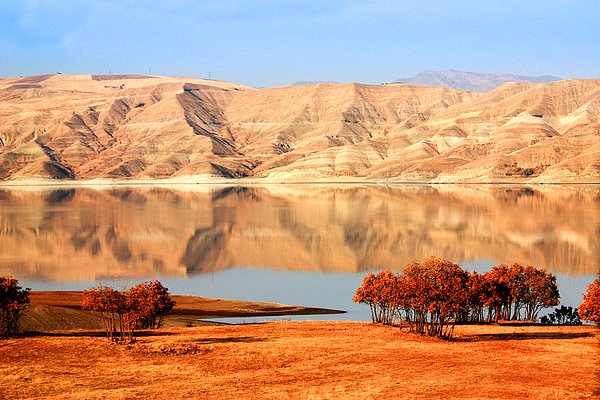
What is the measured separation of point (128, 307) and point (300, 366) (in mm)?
14405

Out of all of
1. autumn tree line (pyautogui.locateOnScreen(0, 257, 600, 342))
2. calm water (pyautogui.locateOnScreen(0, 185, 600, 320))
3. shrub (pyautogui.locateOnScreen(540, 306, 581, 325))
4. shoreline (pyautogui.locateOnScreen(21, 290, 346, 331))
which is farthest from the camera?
calm water (pyautogui.locateOnScreen(0, 185, 600, 320))

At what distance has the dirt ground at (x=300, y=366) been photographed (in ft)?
108

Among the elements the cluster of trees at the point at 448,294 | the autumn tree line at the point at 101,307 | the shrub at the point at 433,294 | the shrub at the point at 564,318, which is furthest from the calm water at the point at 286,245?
the autumn tree line at the point at 101,307

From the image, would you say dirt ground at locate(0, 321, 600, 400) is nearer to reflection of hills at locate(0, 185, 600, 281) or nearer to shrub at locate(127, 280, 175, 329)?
shrub at locate(127, 280, 175, 329)

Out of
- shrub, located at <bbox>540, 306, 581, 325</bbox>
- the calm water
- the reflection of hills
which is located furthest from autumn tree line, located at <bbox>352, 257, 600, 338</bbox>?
the reflection of hills

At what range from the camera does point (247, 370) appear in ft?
123

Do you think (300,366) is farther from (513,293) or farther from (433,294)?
(513,293)

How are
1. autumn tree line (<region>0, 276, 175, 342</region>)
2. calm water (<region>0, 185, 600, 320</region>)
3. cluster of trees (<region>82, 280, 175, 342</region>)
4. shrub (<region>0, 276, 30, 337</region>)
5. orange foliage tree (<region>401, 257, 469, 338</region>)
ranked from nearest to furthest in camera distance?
shrub (<region>0, 276, 30, 337</region>) < autumn tree line (<region>0, 276, 175, 342</region>) < cluster of trees (<region>82, 280, 175, 342</region>) < orange foliage tree (<region>401, 257, 469, 338</region>) < calm water (<region>0, 185, 600, 320</region>)

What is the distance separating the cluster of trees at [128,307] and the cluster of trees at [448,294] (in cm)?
1593

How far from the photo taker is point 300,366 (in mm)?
38062

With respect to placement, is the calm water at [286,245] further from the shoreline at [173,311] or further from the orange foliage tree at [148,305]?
the orange foliage tree at [148,305]

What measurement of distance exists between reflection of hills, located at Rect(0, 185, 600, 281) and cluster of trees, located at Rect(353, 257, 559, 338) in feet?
95.5

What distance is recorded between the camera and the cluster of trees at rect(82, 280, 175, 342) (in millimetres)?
46312

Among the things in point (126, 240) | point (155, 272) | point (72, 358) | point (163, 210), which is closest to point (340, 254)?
point (155, 272)
